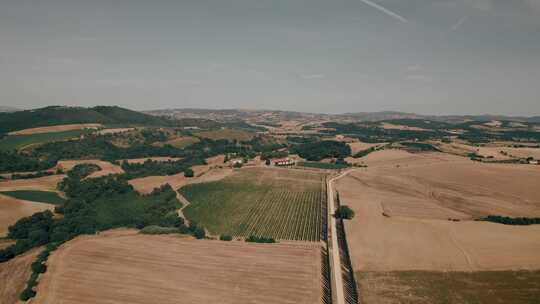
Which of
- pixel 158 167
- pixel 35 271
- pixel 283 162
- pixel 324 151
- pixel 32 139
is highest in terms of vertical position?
pixel 32 139

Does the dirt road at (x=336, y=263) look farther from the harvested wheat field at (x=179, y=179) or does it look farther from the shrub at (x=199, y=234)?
the harvested wheat field at (x=179, y=179)

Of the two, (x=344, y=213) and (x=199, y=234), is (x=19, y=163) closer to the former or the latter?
(x=199, y=234)

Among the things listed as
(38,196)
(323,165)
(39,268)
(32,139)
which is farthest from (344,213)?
(32,139)

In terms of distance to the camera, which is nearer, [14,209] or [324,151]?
[14,209]

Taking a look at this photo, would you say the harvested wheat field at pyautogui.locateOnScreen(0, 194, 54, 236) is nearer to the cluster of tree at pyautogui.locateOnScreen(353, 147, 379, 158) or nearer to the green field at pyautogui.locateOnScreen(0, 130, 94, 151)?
the green field at pyautogui.locateOnScreen(0, 130, 94, 151)

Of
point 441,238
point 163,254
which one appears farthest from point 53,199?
point 441,238

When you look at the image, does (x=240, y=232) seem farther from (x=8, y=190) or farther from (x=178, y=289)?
(x=8, y=190)
